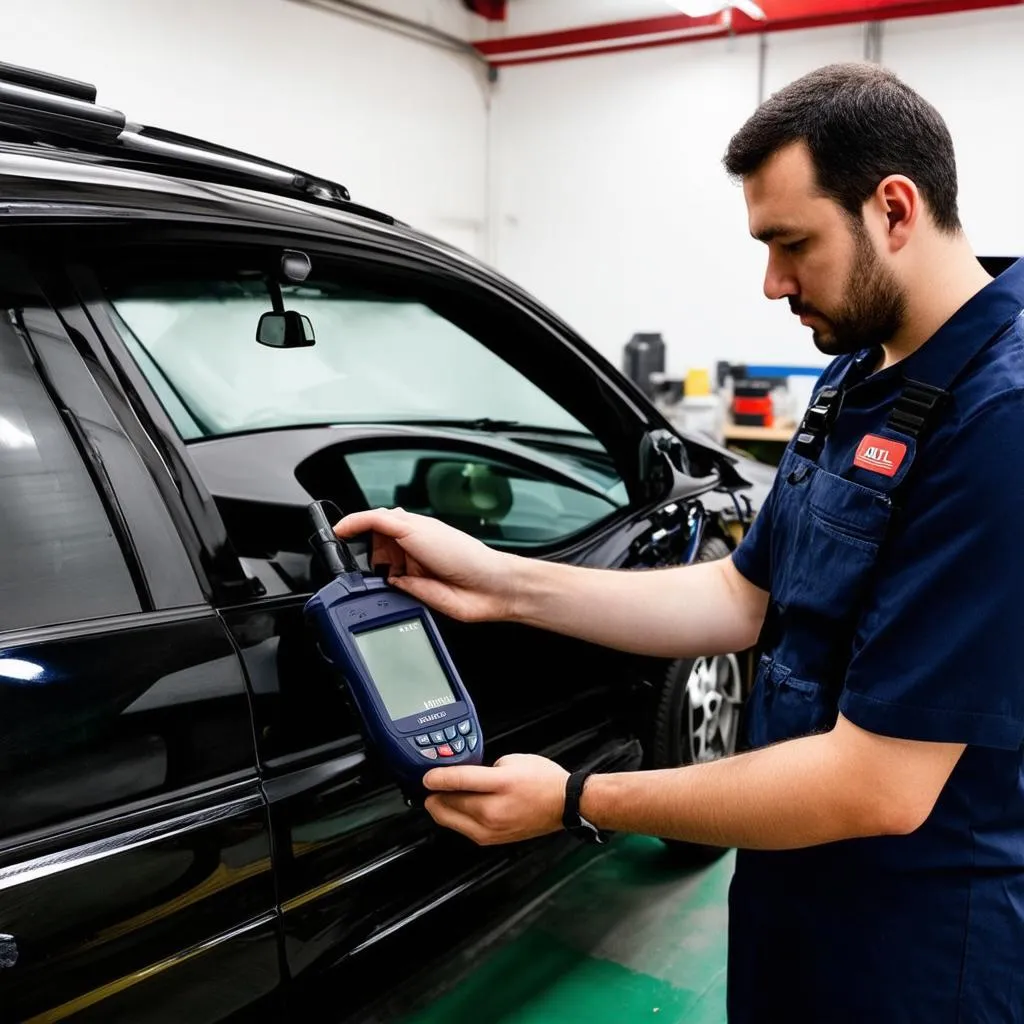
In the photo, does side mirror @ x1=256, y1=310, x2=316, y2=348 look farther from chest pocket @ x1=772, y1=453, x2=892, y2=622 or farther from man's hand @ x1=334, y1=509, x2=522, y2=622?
chest pocket @ x1=772, y1=453, x2=892, y2=622

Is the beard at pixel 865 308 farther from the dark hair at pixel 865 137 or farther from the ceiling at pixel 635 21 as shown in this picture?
the ceiling at pixel 635 21

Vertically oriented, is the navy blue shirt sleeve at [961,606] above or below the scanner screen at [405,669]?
above

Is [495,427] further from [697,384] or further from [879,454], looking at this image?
[697,384]

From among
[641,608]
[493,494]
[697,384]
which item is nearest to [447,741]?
[641,608]

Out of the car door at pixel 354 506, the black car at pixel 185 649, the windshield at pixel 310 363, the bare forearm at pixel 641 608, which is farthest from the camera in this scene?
the windshield at pixel 310 363

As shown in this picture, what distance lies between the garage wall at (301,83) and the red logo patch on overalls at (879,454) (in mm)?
4316

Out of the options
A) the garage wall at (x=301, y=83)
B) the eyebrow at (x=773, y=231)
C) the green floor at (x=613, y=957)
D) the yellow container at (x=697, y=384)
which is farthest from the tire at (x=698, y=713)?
the yellow container at (x=697, y=384)

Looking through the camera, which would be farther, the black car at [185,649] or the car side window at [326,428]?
the car side window at [326,428]

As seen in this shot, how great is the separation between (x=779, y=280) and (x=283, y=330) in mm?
776

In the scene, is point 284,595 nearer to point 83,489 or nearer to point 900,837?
point 83,489

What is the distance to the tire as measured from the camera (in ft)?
7.55

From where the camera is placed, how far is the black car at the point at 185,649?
1.10 metres

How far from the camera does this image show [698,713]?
97.9 inches

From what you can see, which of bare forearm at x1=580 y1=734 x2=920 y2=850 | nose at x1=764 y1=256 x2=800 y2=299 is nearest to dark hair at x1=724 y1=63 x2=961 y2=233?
nose at x1=764 y1=256 x2=800 y2=299
